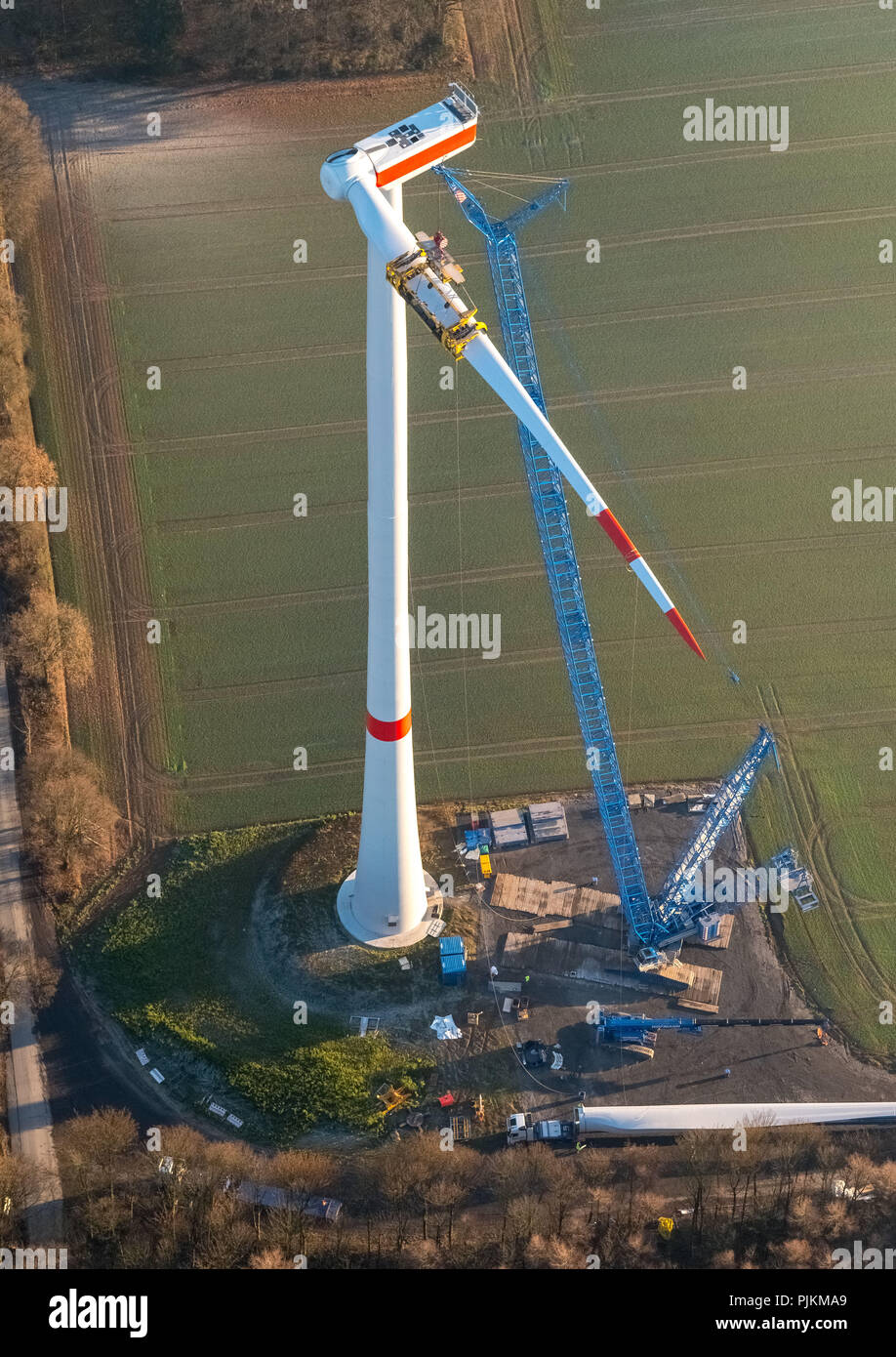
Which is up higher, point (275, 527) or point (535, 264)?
point (535, 264)

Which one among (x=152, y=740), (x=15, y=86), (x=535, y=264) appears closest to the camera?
(x=152, y=740)

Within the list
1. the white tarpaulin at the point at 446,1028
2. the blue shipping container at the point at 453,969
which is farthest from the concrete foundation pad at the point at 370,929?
the white tarpaulin at the point at 446,1028

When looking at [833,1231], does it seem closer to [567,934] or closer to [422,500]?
[567,934]

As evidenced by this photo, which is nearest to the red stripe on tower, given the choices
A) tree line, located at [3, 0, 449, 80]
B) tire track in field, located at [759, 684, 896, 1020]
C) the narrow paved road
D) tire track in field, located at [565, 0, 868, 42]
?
the narrow paved road

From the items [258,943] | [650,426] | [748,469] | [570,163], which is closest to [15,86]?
[570,163]

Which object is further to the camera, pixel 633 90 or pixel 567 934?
pixel 633 90
